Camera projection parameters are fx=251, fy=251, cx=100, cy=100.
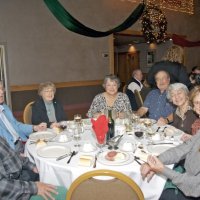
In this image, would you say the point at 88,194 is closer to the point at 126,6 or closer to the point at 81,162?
the point at 81,162

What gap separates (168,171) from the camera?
5.13ft

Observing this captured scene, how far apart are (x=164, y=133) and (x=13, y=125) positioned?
161 centimetres

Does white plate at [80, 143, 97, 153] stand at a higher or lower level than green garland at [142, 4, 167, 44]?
lower

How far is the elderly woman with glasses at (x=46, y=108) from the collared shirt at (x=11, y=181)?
4.24 ft

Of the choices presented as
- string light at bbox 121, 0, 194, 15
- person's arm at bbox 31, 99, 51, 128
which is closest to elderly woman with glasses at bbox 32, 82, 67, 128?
person's arm at bbox 31, 99, 51, 128

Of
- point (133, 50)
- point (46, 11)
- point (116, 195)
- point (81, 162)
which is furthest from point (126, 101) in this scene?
point (133, 50)

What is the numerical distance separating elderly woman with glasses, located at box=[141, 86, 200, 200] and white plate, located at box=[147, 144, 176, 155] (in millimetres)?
81

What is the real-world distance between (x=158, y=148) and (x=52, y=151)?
2.71 ft

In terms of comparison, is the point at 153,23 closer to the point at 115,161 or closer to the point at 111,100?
the point at 111,100

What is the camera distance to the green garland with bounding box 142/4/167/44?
4.61 metres

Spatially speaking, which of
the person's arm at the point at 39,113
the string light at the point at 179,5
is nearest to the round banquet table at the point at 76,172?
the person's arm at the point at 39,113

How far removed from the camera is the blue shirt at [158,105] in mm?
3188

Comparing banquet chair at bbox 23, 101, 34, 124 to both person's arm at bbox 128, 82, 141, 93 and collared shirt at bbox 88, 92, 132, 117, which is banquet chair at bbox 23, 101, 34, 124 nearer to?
collared shirt at bbox 88, 92, 132, 117

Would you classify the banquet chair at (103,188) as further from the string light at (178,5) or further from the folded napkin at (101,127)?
the string light at (178,5)
